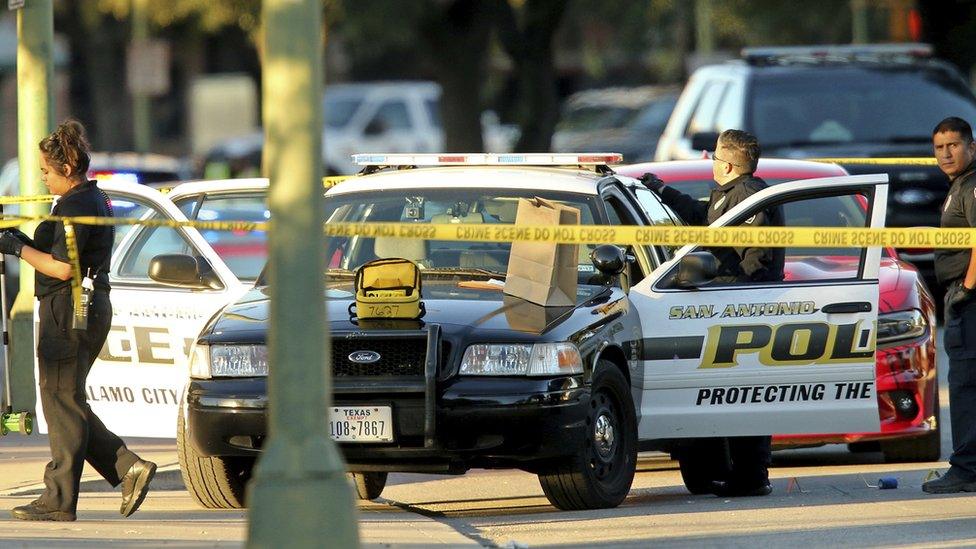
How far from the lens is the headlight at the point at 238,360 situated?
8195mm

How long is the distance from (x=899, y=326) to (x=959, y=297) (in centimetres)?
86

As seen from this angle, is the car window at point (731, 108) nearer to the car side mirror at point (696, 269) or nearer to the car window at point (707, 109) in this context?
the car window at point (707, 109)

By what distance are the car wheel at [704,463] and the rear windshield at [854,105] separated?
708cm

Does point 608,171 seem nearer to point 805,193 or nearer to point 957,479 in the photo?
point 805,193

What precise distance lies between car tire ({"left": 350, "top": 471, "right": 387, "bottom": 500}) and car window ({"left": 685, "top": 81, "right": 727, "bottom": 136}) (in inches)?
309

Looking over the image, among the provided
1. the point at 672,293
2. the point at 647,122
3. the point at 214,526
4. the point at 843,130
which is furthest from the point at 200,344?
the point at 647,122

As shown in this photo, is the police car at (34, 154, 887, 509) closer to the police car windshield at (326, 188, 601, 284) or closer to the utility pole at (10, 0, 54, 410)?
the police car windshield at (326, 188, 601, 284)

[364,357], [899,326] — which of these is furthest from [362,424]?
[899,326]

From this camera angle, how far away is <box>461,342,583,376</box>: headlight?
8016 millimetres

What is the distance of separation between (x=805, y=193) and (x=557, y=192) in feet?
3.98

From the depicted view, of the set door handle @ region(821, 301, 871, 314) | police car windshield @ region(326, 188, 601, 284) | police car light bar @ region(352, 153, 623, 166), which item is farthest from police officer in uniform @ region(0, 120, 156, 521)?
door handle @ region(821, 301, 871, 314)

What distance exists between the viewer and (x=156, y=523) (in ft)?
27.6

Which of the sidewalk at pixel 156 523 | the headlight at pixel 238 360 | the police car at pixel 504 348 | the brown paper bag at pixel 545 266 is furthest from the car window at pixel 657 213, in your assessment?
the headlight at pixel 238 360

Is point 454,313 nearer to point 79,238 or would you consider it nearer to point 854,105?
point 79,238
